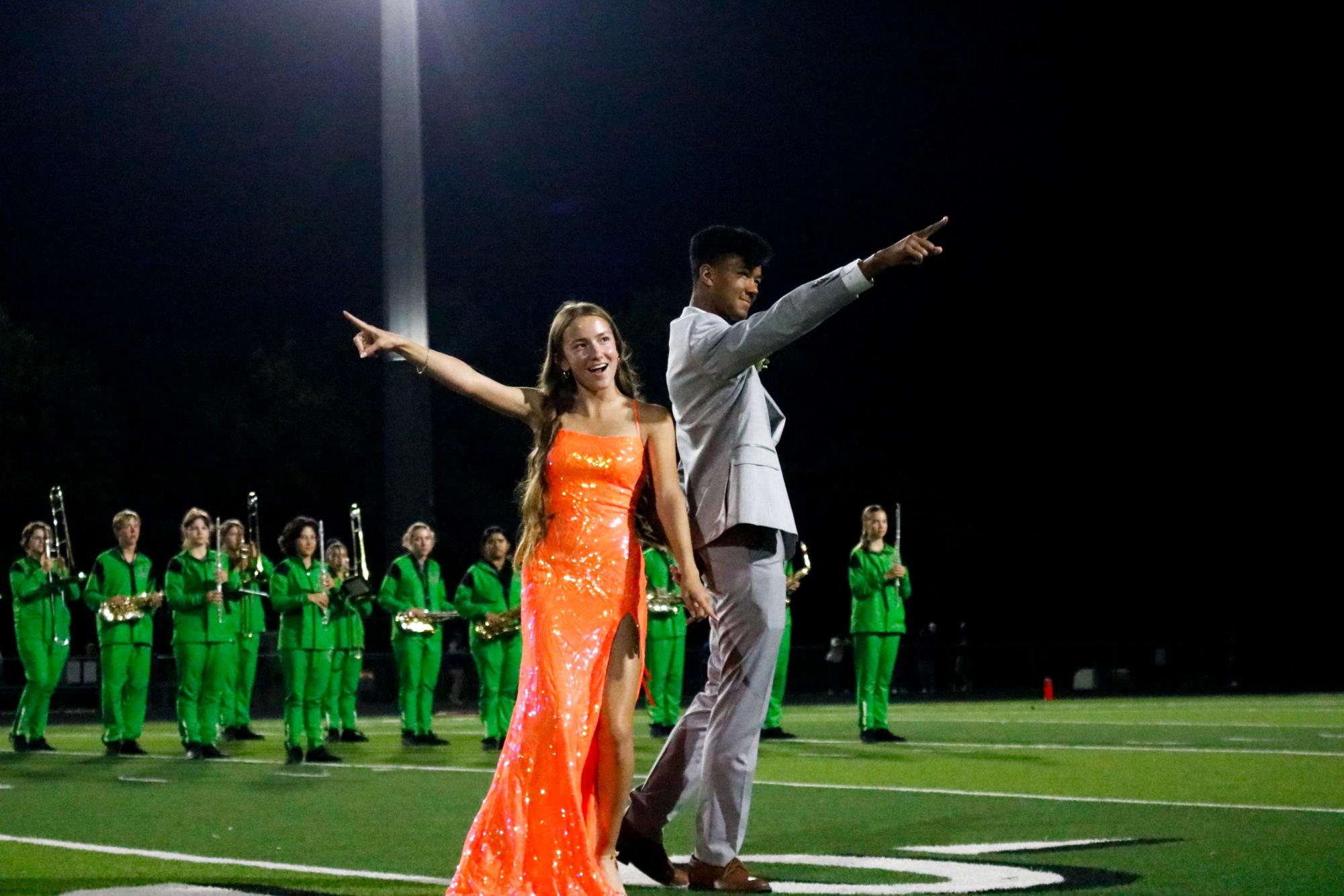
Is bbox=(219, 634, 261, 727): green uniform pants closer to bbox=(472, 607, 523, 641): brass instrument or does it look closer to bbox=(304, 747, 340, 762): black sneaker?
bbox=(472, 607, 523, 641): brass instrument

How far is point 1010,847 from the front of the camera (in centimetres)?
812

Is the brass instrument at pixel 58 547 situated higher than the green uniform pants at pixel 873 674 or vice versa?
the brass instrument at pixel 58 547

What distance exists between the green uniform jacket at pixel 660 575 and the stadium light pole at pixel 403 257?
4.66 meters

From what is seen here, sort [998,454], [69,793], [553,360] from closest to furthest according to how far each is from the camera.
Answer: [553,360]
[69,793]
[998,454]

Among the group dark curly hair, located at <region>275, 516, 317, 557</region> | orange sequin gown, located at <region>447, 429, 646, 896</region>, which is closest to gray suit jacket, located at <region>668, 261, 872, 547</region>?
orange sequin gown, located at <region>447, 429, 646, 896</region>

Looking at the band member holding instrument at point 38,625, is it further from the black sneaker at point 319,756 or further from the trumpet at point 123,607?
the black sneaker at point 319,756

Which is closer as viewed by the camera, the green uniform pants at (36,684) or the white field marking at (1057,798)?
the white field marking at (1057,798)

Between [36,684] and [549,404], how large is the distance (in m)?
12.1

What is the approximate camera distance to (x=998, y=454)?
45312 millimetres

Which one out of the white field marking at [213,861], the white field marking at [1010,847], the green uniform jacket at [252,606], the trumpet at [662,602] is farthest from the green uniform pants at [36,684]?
the white field marking at [1010,847]

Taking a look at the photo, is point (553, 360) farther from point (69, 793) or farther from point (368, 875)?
point (69, 793)

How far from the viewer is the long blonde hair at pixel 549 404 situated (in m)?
6.42

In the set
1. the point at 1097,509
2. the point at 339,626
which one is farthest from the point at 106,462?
the point at 339,626

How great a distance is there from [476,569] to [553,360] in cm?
1164
